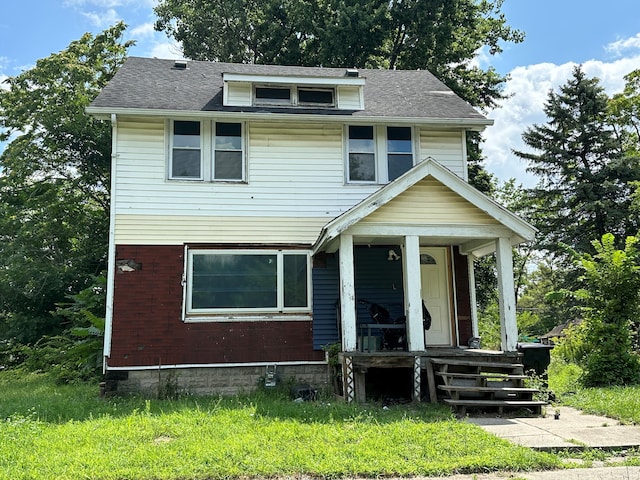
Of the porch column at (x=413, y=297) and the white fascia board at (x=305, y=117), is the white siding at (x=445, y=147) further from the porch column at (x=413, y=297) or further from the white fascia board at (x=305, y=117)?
the porch column at (x=413, y=297)

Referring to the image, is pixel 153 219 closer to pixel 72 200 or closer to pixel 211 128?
pixel 211 128

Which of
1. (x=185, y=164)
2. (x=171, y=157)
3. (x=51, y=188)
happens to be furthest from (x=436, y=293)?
(x=51, y=188)

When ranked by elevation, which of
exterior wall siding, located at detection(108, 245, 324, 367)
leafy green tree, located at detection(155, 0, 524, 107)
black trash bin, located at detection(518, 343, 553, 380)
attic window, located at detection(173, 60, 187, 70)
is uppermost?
leafy green tree, located at detection(155, 0, 524, 107)

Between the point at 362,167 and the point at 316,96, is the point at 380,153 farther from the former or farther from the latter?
the point at 316,96

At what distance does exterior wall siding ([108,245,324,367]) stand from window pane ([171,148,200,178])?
5.20 ft

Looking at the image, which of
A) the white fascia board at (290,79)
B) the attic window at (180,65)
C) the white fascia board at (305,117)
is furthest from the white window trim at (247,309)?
the attic window at (180,65)

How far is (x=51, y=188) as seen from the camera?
19656 mm

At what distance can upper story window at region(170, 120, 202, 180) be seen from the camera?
10.9m

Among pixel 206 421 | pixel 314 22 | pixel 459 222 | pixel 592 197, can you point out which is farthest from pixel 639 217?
pixel 206 421

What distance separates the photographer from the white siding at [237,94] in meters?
11.7

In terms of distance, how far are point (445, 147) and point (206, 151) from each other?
17.4 ft

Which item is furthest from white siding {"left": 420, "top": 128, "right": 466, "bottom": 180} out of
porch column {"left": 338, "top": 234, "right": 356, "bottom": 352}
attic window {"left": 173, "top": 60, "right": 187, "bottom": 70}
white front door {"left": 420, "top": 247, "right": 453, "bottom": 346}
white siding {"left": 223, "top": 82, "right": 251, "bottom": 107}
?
attic window {"left": 173, "top": 60, "right": 187, "bottom": 70}

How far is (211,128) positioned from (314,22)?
44.0ft

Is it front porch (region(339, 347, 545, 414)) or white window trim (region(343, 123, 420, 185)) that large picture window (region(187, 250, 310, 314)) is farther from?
white window trim (region(343, 123, 420, 185))
